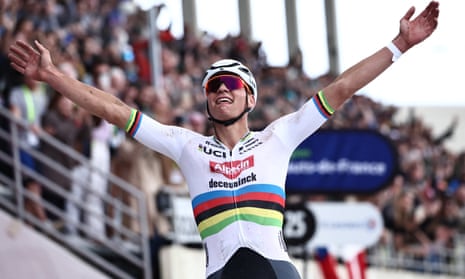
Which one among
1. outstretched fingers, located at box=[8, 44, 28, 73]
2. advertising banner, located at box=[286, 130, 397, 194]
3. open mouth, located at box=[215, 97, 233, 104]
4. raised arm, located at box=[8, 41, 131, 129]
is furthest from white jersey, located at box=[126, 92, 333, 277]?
advertising banner, located at box=[286, 130, 397, 194]

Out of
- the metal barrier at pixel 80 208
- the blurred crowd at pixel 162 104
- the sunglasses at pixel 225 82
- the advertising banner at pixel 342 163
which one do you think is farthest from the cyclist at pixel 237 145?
the advertising banner at pixel 342 163

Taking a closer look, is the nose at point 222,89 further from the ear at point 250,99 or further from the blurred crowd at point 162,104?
the blurred crowd at point 162,104

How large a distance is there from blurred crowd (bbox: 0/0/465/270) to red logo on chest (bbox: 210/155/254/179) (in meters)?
5.72

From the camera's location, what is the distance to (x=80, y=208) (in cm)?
→ 1231

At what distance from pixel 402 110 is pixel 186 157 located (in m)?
21.7

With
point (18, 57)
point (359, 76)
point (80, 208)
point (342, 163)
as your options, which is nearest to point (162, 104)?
point (80, 208)

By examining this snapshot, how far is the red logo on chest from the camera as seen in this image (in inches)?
255

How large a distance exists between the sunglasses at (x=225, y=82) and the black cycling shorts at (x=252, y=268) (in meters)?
0.94

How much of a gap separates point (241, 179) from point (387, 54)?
1.06m

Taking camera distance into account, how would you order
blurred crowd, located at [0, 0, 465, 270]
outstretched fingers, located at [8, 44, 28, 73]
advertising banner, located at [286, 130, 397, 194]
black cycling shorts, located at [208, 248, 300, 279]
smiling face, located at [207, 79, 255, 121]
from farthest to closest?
advertising banner, located at [286, 130, 397, 194] → blurred crowd, located at [0, 0, 465, 270] → outstretched fingers, located at [8, 44, 28, 73] → smiling face, located at [207, 79, 255, 121] → black cycling shorts, located at [208, 248, 300, 279]

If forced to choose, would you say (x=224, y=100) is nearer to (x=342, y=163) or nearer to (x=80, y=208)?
(x=80, y=208)

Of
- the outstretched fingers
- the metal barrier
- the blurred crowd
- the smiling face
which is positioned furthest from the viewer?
the blurred crowd

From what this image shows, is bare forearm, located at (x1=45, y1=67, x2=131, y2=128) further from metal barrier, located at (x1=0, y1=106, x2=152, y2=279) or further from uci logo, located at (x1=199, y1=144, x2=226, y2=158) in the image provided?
metal barrier, located at (x1=0, y1=106, x2=152, y2=279)

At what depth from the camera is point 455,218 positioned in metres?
21.5
